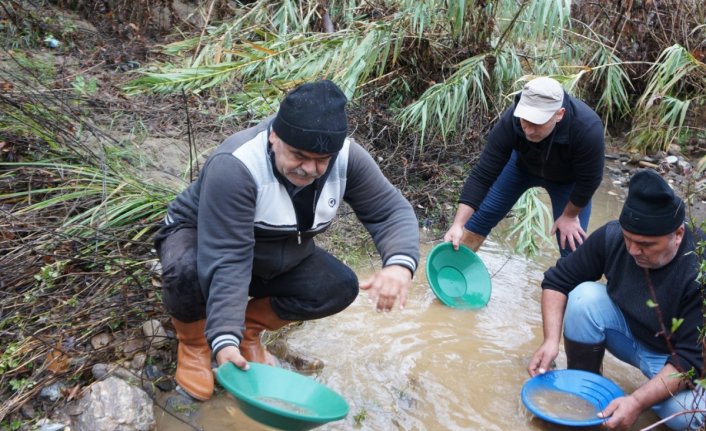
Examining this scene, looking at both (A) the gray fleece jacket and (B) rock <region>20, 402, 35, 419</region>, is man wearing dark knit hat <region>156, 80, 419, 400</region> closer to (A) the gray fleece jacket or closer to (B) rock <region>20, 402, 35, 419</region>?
(A) the gray fleece jacket

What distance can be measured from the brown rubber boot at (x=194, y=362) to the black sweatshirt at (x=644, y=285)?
5.03ft

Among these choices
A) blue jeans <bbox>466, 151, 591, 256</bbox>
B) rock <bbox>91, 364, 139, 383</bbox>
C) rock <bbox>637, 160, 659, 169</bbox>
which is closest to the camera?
rock <bbox>91, 364, 139, 383</bbox>

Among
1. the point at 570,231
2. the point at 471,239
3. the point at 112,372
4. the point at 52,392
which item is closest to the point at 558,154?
the point at 570,231

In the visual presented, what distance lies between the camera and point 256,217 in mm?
2562

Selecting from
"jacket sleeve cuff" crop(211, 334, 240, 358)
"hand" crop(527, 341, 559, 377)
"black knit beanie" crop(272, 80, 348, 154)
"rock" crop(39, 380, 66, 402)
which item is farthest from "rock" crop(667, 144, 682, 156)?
"rock" crop(39, 380, 66, 402)

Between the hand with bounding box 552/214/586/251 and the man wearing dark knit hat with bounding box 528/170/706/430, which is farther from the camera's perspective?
the hand with bounding box 552/214/586/251

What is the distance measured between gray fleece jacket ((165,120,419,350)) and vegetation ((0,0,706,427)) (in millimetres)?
704

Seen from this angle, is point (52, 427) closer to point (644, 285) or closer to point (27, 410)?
point (27, 410)

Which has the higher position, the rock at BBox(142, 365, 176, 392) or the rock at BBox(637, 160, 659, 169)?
the rock at BBox(142, 365, 176, 392)

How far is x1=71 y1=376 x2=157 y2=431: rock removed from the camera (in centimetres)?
257

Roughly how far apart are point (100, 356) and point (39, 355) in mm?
232

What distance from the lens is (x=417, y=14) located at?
570 cm

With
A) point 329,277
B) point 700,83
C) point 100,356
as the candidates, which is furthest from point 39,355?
point 700,83

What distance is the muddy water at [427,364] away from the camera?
2.98 meters
